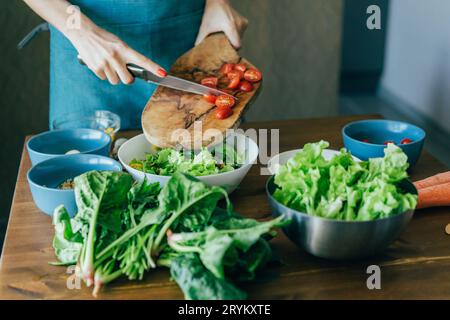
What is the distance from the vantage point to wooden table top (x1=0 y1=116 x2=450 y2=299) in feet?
3.62

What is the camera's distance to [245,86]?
1756mm

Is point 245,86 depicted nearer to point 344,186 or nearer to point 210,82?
point 210,82

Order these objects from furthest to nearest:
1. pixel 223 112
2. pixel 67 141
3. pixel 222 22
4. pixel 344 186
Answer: pixel 222 22 → pixel 67 141 → pixel 223 112 → pixel 344 186

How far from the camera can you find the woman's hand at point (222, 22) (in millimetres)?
2014

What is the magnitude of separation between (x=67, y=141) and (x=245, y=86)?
0.55 metres

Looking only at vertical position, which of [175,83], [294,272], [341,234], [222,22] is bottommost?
[294,272]

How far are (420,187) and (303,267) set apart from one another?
1.42 feet

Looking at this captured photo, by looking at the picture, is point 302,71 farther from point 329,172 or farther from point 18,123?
point 329,172

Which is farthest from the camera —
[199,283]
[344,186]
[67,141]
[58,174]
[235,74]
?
[235,74]

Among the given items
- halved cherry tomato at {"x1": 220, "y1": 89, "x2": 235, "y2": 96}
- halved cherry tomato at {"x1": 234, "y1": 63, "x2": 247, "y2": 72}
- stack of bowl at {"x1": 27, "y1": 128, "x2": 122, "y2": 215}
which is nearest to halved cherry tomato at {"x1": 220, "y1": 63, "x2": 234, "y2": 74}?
halved cherry tomato at {"x1": 234, "y1": 63, "x2": 247, "y2": 72}

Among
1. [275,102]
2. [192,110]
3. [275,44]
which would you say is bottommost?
[275,102]

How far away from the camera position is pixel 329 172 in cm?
120

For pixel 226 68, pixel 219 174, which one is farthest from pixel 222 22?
pixel 219 174

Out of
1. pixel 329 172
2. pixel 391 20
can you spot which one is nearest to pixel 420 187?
pixel 329 172
